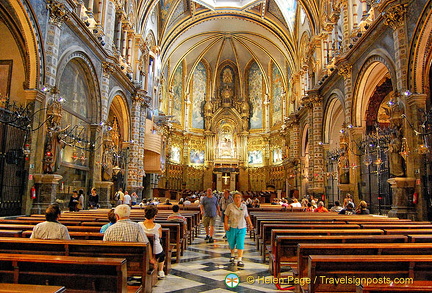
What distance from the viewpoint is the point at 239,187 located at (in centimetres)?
3972

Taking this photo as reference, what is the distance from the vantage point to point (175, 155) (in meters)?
38.1

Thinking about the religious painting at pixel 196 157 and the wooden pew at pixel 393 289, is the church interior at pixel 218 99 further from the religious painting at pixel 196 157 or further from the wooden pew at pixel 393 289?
the wooden pew at pixel 393 289

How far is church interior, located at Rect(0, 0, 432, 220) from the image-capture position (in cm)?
1152

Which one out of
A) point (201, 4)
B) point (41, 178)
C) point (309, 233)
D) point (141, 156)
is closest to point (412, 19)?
point (309, 233)

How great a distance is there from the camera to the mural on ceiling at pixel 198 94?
41.2 m

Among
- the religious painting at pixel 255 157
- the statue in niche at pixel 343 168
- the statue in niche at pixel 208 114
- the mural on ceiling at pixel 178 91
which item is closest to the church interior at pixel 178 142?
the statue in niche at pixel 343 168

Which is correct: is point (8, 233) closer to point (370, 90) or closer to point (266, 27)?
point (370, 90)

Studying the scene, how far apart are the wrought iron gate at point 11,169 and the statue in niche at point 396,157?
40.1 feet

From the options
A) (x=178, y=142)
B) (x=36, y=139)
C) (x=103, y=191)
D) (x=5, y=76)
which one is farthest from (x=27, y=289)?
(x=178, y=142)

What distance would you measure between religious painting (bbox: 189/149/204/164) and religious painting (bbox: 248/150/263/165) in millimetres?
5637

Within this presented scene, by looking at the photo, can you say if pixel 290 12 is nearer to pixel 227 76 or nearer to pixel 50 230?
pixel 227 76

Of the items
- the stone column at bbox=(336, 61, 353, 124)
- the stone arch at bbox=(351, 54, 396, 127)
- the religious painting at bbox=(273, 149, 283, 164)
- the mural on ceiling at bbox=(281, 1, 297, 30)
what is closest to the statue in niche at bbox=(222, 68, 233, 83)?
the religious painting at bbox=(273, 149, 283, 164)

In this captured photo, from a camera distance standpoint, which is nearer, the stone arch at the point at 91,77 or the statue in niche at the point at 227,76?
the stone arch at the point at 91,77

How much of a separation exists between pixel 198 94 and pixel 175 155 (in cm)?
836
